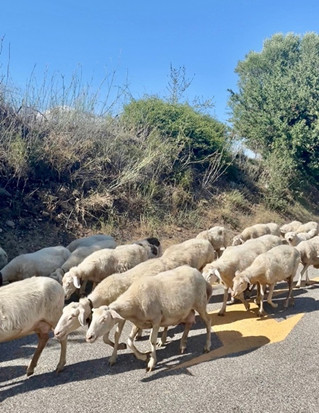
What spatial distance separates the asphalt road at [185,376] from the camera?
14.2 ft

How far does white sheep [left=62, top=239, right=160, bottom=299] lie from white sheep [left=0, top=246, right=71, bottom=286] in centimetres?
87

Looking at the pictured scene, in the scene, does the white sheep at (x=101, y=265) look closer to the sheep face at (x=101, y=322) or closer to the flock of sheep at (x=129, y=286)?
the flock of sheep at (x=129, y=286)

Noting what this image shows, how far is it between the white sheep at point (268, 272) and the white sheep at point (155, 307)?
4.07ft

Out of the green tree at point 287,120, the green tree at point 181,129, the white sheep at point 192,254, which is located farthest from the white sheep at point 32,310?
the green tree at point 287,120

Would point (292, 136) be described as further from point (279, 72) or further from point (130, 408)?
point (130, 408)

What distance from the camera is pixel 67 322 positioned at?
5.16 metres

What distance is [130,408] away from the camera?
4.25m

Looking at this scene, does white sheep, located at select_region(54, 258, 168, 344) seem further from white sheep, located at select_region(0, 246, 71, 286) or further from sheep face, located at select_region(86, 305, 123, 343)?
white sheep, located at select_region(0, 246, 71, 286)

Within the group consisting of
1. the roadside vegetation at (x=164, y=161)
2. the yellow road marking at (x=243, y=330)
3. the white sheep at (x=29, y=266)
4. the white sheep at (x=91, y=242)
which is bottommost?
the yellow road marking at (x=243, y=330)

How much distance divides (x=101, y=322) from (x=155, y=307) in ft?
2.65

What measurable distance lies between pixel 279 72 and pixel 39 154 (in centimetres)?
1759

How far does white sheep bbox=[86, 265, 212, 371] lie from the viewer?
5.09 meters

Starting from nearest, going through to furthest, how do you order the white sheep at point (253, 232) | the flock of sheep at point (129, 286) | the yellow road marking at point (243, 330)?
the flock of sheep at point (129, 286)
the yellow road marking at point (243, 330)
the white sheep at point (253, 232)

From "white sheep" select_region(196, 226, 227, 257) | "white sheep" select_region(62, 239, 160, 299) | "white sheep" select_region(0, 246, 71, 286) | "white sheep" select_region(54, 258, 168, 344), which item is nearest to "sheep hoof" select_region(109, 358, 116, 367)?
"white sheep" select_region(54, 258, 168, 344)
